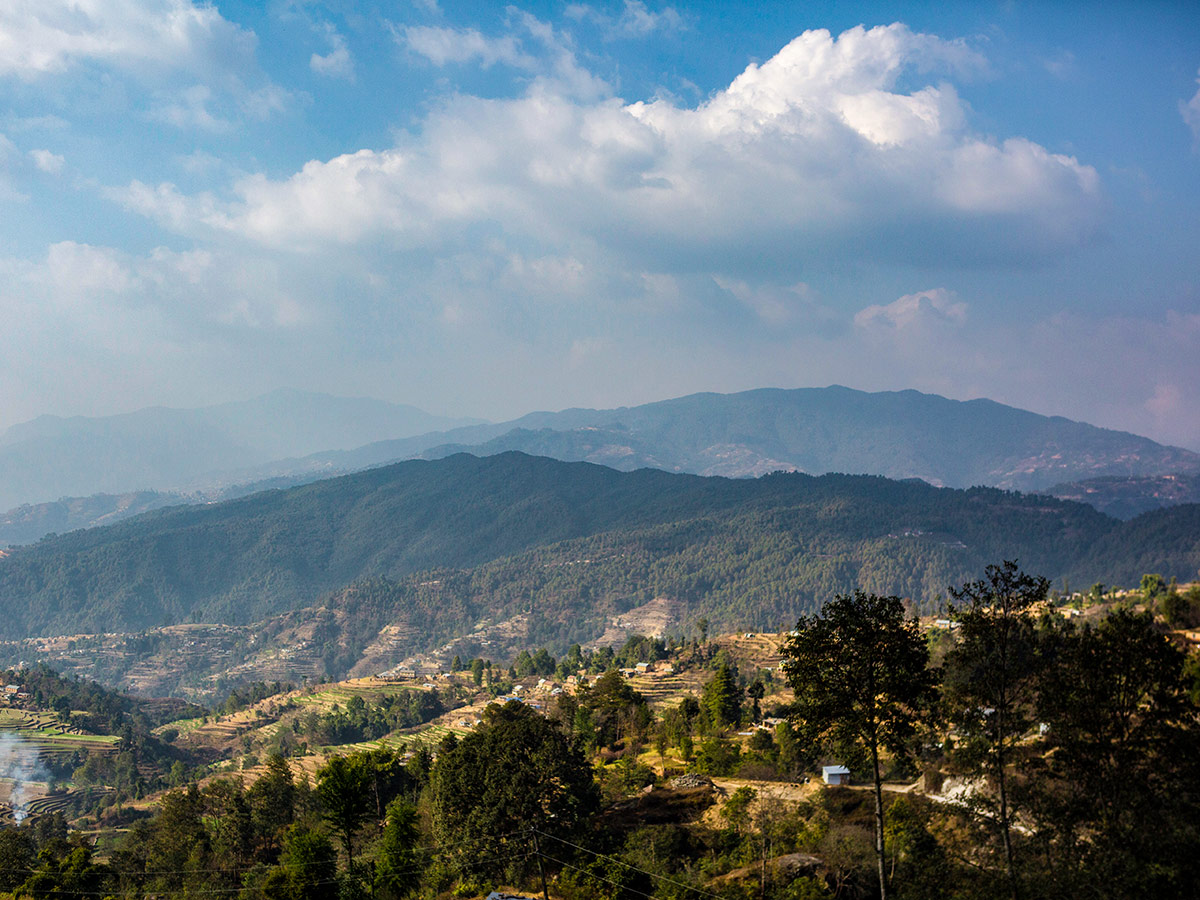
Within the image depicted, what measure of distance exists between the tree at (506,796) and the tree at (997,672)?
66.7ft

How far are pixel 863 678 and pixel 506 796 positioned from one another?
1980cm

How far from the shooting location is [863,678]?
2392 cm

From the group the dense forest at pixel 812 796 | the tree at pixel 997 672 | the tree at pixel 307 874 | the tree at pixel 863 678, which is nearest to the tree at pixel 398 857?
the dense forest at pixel 812 796

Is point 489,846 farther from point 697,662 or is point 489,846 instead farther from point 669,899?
point 697,662

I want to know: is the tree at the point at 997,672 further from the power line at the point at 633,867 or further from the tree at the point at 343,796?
the tree at the point at 343,796

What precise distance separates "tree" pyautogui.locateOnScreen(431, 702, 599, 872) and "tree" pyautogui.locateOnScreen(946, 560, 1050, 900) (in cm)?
2032

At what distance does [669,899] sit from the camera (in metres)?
30.9

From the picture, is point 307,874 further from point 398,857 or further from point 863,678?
point 863,678

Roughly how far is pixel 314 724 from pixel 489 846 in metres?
107

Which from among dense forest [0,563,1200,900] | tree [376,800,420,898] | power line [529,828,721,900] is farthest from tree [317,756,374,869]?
power line [529,828,721,900]

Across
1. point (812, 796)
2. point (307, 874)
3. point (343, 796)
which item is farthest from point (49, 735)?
point (812, 796)

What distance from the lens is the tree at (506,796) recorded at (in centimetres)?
3581

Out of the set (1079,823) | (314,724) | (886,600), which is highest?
(886,600)

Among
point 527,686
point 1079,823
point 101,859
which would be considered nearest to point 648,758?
point 1079,823
